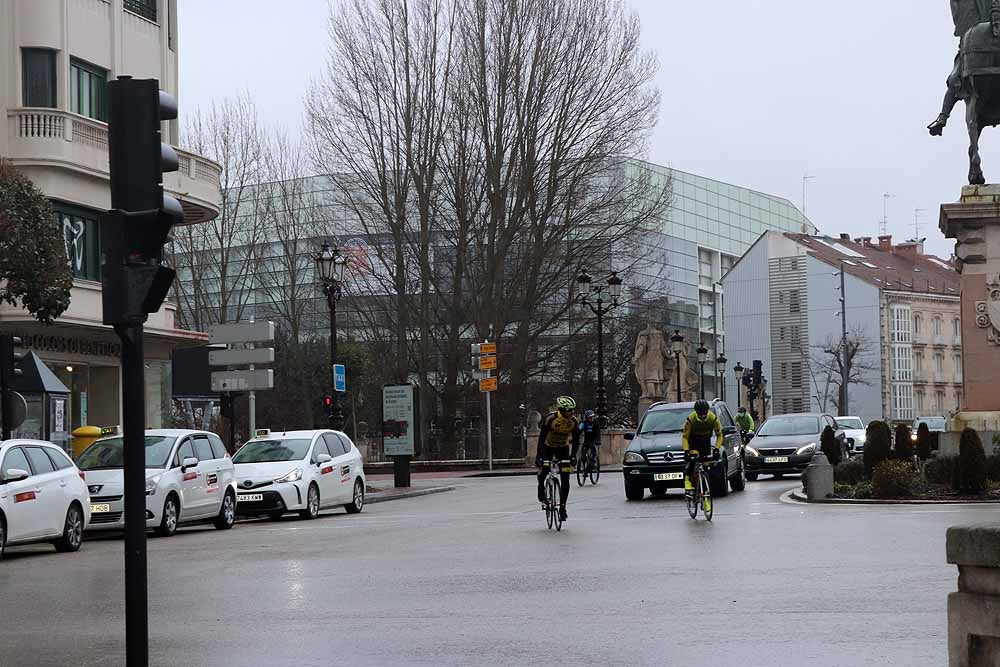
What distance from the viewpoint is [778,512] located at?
2366cm

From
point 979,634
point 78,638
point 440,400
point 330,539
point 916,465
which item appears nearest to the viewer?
point 979,634

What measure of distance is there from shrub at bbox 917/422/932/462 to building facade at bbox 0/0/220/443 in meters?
16.9

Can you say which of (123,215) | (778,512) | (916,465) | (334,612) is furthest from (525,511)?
(123,215)

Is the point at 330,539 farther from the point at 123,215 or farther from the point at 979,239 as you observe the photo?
the point at 123,215

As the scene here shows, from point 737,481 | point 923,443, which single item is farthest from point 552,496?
point 923,443

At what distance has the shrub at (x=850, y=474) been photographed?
2842cm

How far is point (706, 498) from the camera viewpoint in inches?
872

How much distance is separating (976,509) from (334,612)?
12211 mm

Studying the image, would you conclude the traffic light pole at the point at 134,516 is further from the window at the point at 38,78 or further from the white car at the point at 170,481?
the window at the point at 38,78

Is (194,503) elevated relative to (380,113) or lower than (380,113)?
lower

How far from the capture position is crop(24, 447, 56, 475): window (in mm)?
20609

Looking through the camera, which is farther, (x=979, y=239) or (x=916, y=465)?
(x=916, y=465)

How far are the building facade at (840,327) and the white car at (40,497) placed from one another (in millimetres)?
93581

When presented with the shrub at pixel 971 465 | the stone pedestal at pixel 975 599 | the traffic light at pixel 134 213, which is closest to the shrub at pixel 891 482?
the shrub at pixel 971 465
